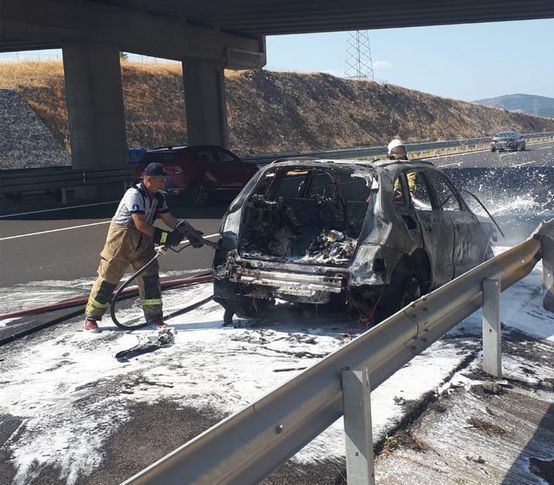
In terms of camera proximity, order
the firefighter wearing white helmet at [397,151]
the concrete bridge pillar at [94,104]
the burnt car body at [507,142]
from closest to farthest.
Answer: the firefighter wearing white helmet at [397,151] → the concrete bridge pillar at [94,104] → the burnt car body at [507,142]

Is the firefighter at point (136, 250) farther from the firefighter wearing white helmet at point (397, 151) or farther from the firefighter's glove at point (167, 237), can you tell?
the firefighter wearing white helmet at point (397, 151)

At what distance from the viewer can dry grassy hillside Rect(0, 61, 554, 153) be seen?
4734 cm

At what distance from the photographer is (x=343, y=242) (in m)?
6.57

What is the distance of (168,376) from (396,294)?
2121 millimetres

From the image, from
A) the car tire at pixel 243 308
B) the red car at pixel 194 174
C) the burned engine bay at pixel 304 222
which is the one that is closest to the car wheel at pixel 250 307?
the car tire at pixel 243 308

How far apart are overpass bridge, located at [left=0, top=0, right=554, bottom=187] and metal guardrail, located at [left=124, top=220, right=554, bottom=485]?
1826cm

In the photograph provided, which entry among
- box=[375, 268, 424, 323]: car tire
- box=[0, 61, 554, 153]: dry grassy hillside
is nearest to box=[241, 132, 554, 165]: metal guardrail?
box=[0, 61, 554, 153]: dry grassy hillside

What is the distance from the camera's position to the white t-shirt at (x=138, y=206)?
6.42 metres

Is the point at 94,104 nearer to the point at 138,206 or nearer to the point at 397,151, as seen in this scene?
the point at 397,151

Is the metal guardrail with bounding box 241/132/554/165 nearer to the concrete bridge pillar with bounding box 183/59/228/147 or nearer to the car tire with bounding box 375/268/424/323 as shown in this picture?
the concrete bridge pillar with bounding box 183/59/228/147

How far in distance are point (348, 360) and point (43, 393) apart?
2625 mm

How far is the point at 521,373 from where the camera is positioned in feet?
16.8

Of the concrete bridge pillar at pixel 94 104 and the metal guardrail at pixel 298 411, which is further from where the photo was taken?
the concrete bridge pillar at pixel 94 104

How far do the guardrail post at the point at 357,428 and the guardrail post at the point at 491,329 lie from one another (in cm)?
215
